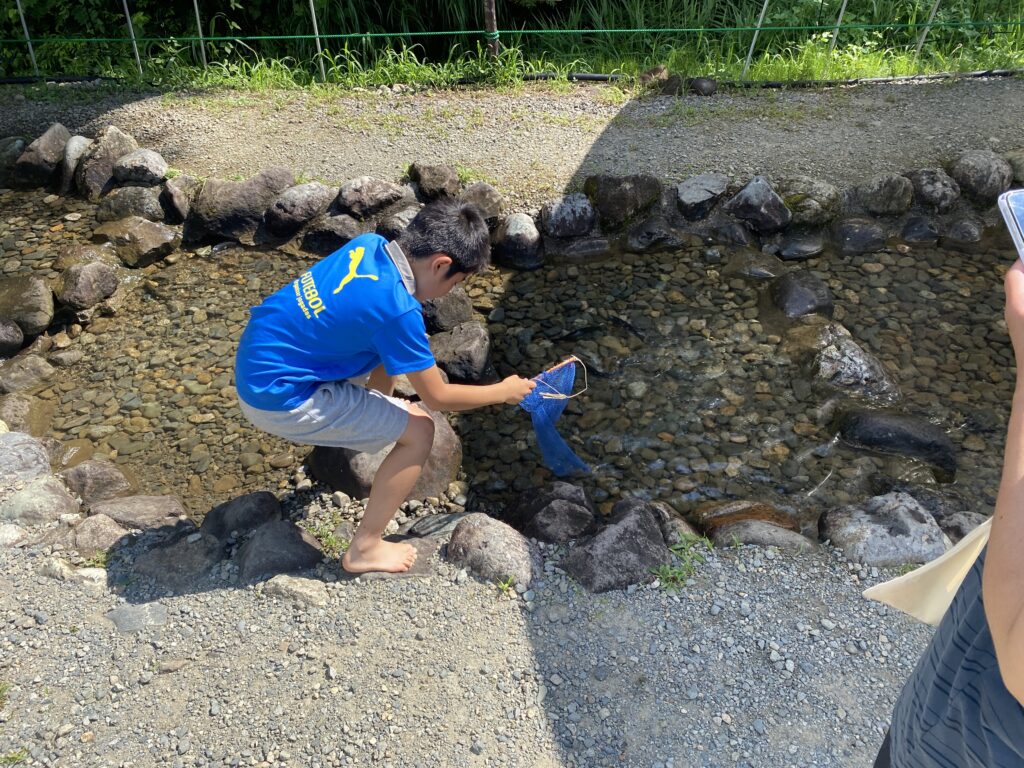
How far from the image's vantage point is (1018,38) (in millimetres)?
6359

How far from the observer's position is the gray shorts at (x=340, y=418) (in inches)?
99.3

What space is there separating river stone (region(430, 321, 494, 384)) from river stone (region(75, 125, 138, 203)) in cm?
277

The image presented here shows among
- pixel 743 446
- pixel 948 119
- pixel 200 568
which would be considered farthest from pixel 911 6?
pixel 200 568

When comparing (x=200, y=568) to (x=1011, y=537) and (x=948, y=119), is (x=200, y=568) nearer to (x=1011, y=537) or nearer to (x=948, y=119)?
(x=1011, y=537)

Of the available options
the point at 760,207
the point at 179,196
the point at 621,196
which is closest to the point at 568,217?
the point at 621,196

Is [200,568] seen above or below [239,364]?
below

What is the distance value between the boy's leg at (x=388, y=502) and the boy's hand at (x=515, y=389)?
0.30m

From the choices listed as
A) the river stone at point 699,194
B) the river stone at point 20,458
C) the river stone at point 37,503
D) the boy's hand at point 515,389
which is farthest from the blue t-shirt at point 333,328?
the river stone at point 699,194

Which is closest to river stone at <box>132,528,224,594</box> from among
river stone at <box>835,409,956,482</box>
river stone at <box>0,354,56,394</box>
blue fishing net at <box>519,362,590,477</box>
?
blue fishing net at <box>519,362,590,477</box>

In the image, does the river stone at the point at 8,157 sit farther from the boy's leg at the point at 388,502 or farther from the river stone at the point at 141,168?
the boy's leg at the point at 388,502

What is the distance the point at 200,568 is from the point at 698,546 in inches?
64.0

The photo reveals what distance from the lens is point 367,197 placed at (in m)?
4.70

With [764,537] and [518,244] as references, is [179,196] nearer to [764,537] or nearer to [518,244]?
[518,244]

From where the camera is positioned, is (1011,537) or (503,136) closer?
(1011,537)
